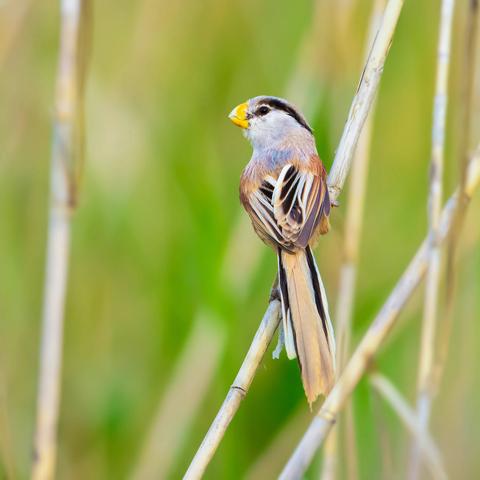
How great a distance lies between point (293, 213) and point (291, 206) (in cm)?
3

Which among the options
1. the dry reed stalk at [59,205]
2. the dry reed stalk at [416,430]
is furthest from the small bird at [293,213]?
the dry reed stalk at [59,205]

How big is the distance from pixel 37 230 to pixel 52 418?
142cm

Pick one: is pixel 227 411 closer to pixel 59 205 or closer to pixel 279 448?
pixel 59 205

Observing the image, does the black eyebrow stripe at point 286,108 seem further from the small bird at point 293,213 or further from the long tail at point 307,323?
the long tail at point 307,323

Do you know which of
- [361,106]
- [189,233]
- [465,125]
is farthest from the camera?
[189,233]

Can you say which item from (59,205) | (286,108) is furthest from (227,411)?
(286,108)

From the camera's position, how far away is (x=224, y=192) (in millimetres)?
2693

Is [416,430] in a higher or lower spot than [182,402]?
higher

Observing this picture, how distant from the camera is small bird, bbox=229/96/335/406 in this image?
5.33ft

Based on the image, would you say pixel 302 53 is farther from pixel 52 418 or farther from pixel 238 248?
pixel 52 418

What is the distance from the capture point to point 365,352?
1.62 meters

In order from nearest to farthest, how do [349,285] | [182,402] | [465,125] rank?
[465,125] → [349,285] → [182,402]

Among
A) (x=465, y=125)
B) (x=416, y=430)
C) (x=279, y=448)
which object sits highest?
(x=465, y=125)

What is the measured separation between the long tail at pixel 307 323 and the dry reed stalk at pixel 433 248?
0.23 m
